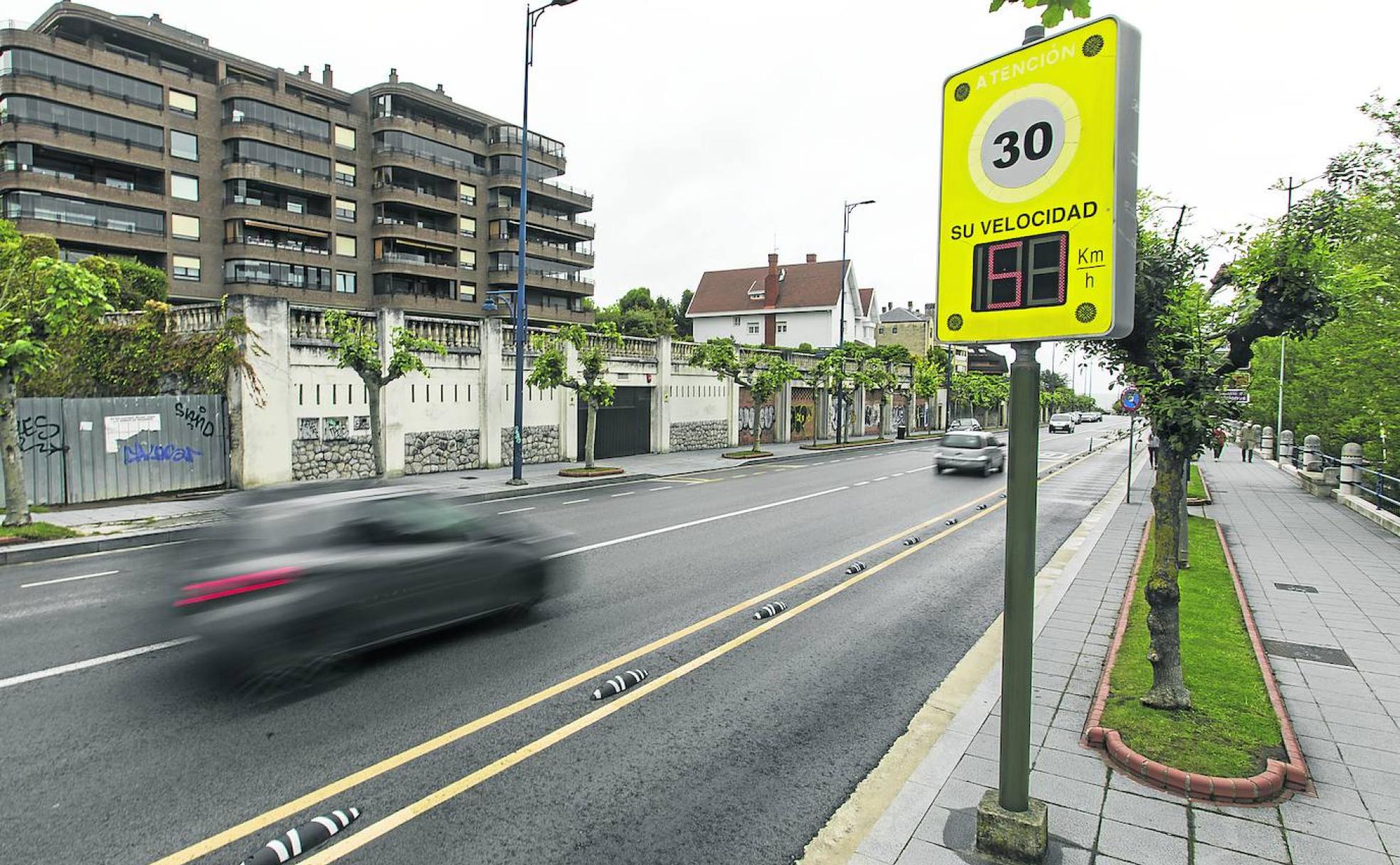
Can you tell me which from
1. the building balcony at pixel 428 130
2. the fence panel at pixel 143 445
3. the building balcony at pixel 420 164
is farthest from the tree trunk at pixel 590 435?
the building balcony at pixel 428 130

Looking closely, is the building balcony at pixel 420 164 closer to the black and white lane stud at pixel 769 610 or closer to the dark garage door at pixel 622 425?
the dark garage door at pixel 622 425

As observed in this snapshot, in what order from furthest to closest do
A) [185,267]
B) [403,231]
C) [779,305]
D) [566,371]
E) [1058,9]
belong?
[779,305] → [403,231] → [185,267] → [566,371] → [1058,9]

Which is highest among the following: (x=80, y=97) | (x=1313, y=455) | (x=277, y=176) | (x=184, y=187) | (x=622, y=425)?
(x=80, y=97)

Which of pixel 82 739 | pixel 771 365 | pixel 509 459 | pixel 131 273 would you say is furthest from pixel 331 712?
pixel 131 273

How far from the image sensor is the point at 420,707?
566cm

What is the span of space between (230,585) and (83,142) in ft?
158

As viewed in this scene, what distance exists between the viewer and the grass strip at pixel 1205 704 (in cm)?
476

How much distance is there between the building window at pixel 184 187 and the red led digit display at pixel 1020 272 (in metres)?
53.3

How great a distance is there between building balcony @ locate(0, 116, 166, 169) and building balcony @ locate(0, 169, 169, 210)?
1568mm

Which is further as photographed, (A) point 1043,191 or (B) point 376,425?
(B) point 376,425

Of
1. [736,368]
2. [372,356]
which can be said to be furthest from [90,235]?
[736,368]

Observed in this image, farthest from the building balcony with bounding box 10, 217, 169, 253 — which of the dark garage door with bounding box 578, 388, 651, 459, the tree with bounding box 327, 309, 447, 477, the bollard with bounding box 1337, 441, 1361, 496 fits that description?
the bollard with bounding box 1337, 441, 1361, 496

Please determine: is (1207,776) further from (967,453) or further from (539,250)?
(539,250)

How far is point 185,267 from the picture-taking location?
44.4 meters
